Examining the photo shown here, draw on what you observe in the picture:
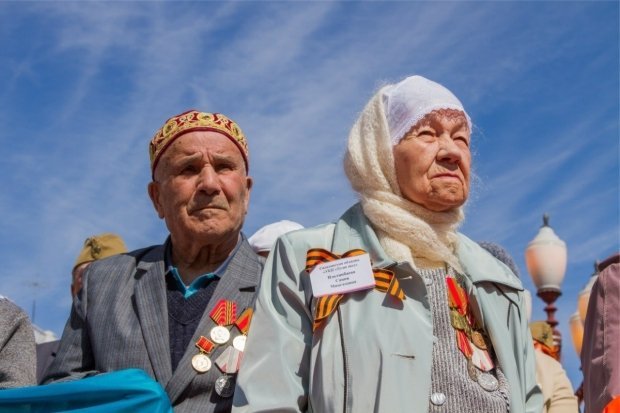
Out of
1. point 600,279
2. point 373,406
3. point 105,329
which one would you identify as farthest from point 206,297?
point 600,279

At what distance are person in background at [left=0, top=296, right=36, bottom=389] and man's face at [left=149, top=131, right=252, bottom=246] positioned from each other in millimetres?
840

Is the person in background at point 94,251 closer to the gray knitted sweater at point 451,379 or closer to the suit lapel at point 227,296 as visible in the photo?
the suit lapel at point 227,296

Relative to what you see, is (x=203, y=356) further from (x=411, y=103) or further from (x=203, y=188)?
(x=411, y=103)

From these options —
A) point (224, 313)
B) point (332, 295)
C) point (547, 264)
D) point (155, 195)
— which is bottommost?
point (332, 295)

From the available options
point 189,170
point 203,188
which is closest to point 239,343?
point 203,188

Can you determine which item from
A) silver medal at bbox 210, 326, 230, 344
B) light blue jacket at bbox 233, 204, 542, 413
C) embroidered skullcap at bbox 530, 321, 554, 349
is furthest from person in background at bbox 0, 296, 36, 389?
embroidered skullcap at bbox 530, 321, 554, 349

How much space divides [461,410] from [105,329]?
1.60 m

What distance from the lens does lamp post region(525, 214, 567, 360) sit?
13.1 m

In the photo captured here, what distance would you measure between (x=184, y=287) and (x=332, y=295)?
3.28 feet

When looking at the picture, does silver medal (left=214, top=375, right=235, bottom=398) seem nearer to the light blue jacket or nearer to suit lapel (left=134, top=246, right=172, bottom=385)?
suit lapel (left=134, top=246, right=172, bottom=385)

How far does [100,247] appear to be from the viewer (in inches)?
289

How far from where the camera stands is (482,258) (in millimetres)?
4008

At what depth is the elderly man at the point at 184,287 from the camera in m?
4.03

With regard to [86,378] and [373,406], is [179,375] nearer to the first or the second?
[86,378]
